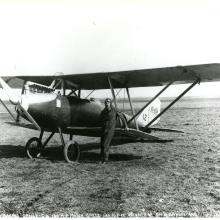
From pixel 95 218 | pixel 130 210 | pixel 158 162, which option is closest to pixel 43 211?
pixel 95 218

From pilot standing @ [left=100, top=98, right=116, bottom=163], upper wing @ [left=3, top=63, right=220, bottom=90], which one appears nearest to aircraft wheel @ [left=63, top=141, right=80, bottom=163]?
pilot standing @ [left=100, top=98, right=116, bottom=163]

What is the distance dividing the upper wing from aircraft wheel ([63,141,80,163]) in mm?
1775

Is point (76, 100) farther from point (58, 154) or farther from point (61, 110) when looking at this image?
point (58, 154)

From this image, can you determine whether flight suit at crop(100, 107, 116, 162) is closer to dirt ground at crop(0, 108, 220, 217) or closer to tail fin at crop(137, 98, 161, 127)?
dirt ground at crop(0, 108, 220, 217)

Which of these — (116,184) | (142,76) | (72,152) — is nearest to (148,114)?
(142,76)

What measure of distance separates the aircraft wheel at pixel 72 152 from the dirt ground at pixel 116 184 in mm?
186

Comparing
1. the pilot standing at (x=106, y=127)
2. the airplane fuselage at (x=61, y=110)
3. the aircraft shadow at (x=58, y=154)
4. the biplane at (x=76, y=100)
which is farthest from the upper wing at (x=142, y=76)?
the aircraft shadow at (x=58, y=154)

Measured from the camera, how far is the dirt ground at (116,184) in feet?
14.0

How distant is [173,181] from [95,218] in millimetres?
2244

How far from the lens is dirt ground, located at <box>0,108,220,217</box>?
4.27 metres

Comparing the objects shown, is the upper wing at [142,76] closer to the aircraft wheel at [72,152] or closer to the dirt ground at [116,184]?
the aircraft wheel at [72,152]

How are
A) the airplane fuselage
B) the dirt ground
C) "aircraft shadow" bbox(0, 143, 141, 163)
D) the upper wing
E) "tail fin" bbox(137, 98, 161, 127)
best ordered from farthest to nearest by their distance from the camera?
"tail fin" bbox(137, 98, 161, 127), "aircraft shadow" bbox(0, 143, 141, 163), the upper wing, the airplane fuselage, the dirt ground

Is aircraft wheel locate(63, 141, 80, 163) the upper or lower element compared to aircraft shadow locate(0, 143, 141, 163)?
upper

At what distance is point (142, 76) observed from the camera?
28.7 ft
